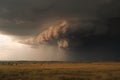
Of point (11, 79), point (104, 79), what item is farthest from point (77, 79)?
point (11, 79)

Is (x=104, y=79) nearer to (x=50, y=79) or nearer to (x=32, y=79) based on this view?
(x=50, y=79)

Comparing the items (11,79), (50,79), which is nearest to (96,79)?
(50,79)

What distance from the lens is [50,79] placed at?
50.7m

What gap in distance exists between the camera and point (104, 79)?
166 ft

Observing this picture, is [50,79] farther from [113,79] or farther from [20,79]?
[113,79]

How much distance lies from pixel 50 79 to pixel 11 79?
8.18 meters

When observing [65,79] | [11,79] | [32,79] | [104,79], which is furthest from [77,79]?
[11,79]

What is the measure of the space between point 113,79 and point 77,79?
25.5 feet

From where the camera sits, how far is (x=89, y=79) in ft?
169

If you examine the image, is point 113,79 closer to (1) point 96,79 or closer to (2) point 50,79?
(1) point 96,79

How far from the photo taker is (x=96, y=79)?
50.8 m

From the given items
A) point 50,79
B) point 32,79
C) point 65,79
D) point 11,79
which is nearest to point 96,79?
point 65,79

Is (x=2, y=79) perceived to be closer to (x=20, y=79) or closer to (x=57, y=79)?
(x=20, y=79)

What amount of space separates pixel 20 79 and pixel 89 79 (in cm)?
1478
